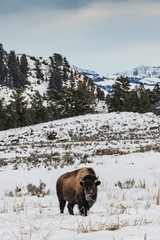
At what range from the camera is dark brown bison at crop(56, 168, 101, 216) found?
3.62 metres

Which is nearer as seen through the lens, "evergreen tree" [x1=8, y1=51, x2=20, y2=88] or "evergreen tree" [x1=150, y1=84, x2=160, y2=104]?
"evergreen tree" [x1=150, y1=84, x2=160, y2=104]

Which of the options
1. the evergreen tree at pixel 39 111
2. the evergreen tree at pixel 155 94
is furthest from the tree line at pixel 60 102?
the evergreen tree at pixel 155 94

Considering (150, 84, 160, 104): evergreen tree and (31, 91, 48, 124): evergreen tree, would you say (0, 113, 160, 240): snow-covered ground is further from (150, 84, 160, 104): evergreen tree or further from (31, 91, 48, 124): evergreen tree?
(150, 84, 160, 104): evergreen tree

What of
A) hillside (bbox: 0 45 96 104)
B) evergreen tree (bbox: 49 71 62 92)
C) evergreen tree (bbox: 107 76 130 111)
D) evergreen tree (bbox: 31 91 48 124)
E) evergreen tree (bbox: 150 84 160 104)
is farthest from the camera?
evergreen tree (bbox: 49 71 62 92)

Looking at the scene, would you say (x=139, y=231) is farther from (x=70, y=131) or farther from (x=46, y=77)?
(x=46, y=77)

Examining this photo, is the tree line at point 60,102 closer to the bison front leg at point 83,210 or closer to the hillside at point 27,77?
the hillside at point 27,77

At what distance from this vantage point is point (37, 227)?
3.12m

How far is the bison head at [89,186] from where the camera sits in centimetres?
356

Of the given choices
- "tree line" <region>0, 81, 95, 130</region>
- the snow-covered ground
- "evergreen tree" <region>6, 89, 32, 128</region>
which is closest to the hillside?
"tree line" <region>0, 81, 95, 130</region>

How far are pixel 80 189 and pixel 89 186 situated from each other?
0.24 meters

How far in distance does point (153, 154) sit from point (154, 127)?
2099 cm

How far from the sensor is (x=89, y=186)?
3.61 metres

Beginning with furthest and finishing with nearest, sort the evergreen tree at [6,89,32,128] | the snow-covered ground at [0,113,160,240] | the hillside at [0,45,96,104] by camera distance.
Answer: the hillside at [0,45,96,104], the evergreen tree at [6,89,32,128], the snow-covered ground at [0,113,160,240]

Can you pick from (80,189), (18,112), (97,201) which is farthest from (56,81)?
(80,189)
